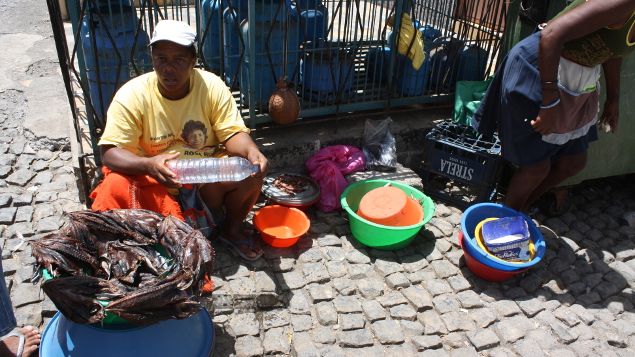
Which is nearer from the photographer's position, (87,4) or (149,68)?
(87,4)

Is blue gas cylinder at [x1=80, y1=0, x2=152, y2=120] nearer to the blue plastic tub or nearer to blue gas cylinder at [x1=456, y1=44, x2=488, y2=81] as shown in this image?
the blue plastic tub

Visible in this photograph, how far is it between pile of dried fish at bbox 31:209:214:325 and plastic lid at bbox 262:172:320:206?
1.46 m

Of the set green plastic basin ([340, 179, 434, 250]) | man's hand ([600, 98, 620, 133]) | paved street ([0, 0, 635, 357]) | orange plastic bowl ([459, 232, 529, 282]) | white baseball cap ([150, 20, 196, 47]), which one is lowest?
paved street ([0, 0, 635, 357])

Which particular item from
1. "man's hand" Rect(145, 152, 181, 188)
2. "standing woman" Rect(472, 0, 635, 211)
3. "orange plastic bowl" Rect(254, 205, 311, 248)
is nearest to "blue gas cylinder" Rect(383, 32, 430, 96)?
"standing woman" Rect(472, 0, 635, 211)

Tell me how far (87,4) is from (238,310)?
2.23 metres

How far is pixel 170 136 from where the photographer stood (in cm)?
315

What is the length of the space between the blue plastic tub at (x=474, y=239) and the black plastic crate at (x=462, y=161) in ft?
1.38

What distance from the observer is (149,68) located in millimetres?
3777

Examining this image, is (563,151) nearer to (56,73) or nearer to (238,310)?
(238,310)

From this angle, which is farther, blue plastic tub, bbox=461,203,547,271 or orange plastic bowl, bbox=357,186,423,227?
orange plastic bowl, bbox=357,186,423,227

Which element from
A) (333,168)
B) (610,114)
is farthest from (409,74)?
(610,114)

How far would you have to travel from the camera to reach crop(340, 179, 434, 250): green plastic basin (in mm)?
3500

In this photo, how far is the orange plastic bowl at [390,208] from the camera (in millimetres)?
3611

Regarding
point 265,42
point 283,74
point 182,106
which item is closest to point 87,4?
point 182,106
